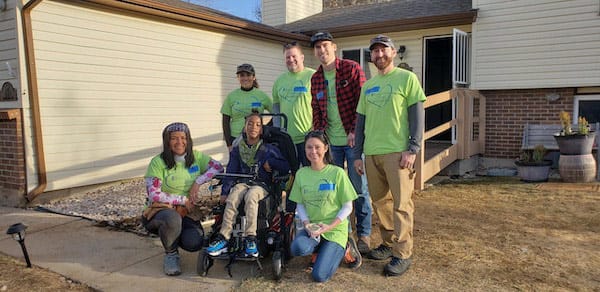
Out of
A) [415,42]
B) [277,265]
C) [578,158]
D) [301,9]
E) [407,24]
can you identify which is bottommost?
[277,265]

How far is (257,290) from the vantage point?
115 inches

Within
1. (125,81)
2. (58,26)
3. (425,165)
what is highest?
(58,26)

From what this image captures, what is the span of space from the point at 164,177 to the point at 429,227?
2558mm

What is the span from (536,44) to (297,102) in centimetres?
583

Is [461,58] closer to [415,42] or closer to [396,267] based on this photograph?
[415,42]

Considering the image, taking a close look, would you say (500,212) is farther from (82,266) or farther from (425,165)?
(82,266)

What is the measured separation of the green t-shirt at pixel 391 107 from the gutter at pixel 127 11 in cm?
425

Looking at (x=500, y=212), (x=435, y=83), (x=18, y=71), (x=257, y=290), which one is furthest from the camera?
(x=435, y=83)

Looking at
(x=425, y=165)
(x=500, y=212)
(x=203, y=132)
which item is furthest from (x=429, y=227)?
(x=203, y=132)

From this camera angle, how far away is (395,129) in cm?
310

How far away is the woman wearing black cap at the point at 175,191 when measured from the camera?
10.6 feet

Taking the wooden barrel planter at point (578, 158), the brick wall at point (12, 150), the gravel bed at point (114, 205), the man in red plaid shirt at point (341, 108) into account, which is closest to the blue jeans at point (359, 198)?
the man in red plaid shirt at point (341, 108)

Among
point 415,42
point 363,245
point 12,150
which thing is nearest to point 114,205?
point 12,150

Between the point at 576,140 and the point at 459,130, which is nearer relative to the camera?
the point at 576,140
